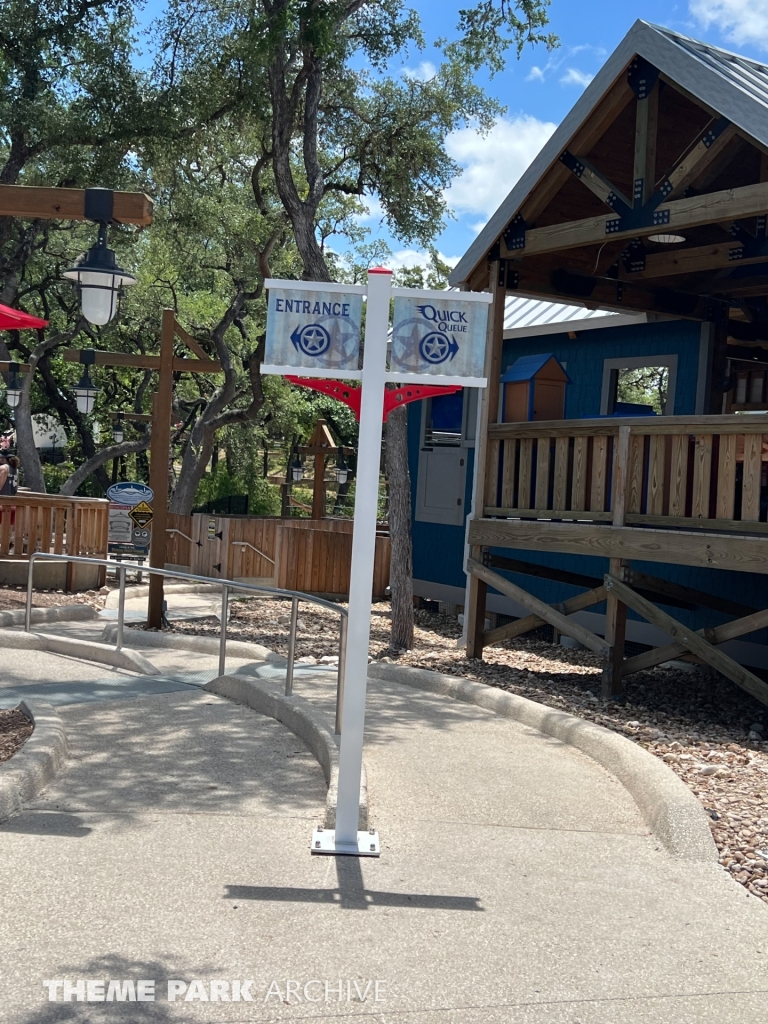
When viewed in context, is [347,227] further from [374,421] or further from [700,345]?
[374,421]

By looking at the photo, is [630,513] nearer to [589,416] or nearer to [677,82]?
[677,82]

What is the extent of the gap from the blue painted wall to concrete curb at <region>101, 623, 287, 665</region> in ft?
13.0

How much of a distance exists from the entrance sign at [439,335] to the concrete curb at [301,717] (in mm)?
2102

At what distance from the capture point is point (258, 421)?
36844 millimetres

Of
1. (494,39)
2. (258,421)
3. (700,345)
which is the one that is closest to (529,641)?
(700,345)

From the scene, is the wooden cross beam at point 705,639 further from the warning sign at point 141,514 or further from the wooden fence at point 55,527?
the wooden fence at point 55,527

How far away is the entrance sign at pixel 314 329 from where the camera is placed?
5434mm

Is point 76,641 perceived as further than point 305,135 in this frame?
No

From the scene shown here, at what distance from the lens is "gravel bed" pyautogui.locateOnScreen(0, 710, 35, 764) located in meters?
6.36

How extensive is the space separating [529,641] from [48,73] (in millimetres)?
12568

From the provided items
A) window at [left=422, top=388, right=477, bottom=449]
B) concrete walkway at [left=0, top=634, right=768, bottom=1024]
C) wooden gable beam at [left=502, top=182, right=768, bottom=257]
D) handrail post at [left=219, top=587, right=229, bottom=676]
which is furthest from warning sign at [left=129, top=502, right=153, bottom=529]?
concrete walkway at [left=0, top=634, right=768, bottom=1024]

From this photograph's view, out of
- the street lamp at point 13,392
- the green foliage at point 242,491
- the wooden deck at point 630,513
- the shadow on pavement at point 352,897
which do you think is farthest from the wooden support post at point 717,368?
the green foliage at point 242,491

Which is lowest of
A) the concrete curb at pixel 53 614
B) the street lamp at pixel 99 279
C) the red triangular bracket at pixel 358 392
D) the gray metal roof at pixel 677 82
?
the concrete curb at pixel 53 614

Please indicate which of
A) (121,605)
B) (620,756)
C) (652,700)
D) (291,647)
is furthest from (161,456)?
(620,756)
